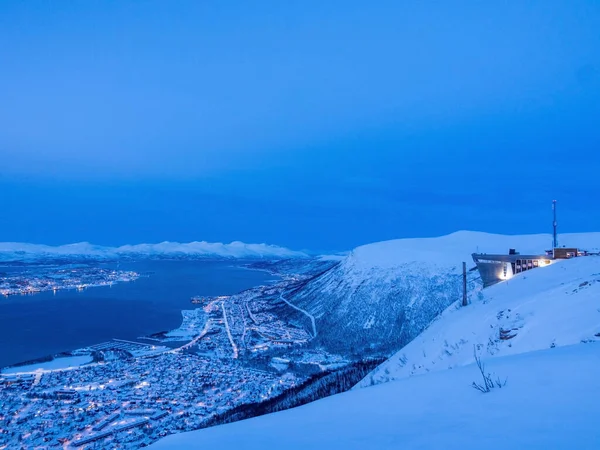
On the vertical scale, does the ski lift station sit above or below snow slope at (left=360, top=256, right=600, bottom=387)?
above

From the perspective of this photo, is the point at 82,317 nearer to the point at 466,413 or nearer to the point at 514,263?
the point at 514,263

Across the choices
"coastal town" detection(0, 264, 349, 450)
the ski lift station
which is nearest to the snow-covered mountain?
the ski lift station

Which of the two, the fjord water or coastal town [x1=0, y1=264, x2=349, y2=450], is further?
the fjord water

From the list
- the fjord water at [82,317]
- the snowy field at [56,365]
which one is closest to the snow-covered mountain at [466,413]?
the snowy field at [56,365]

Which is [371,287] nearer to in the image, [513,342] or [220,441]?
[513,342]

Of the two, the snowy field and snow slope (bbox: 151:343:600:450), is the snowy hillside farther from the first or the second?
snow slope (bbox: 151:343:600:450)

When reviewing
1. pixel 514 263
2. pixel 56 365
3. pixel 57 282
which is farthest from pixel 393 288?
pixel 57 282
